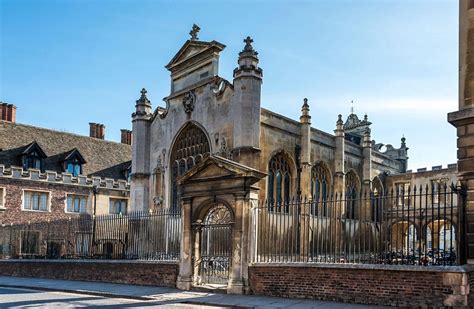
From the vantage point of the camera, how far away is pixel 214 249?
17.8 m

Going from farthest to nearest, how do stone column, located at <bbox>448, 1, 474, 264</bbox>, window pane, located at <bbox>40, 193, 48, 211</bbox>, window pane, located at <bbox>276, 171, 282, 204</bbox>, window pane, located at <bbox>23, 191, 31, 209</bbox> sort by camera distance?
window pane, located at <bbox>40, 193, 48, 211</bbox> < window pane, located at <bbox>23, 191, 31, 209</bbox> < window pane, located at <bbox>276, 171, 282, 204</bbox> < stone column, located at <bbox>448, 1, 474, 264</bbox>

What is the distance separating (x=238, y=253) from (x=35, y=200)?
2228 cm

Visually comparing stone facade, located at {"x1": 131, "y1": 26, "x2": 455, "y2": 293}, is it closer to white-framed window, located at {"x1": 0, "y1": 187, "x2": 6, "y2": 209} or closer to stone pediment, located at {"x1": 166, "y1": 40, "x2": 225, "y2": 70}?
stone pediment, located at {"x1": 166, "y1": 40, "x2": 225, "y2": 70}

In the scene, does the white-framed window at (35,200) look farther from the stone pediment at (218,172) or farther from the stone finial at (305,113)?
the stone pediment at (218,172)

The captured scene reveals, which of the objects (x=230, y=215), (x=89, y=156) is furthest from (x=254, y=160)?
(x=89, y=156)

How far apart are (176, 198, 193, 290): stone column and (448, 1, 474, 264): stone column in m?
8.15

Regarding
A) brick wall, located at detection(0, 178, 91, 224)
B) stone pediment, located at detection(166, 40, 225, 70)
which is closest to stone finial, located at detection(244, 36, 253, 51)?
stone pediment, located at detection(166, 40, 225, 70)

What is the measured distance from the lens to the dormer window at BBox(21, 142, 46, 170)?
35031 millimetres

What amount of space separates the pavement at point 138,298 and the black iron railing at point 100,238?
56.8 inches

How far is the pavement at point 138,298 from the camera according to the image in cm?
1355

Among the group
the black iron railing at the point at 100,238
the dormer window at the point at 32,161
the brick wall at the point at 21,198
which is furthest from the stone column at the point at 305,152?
the dormer window at the point at 32,161

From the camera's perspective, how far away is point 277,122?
23.1 m

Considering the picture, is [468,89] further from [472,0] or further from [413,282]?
[413,282]

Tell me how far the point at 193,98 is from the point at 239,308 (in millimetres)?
13093
